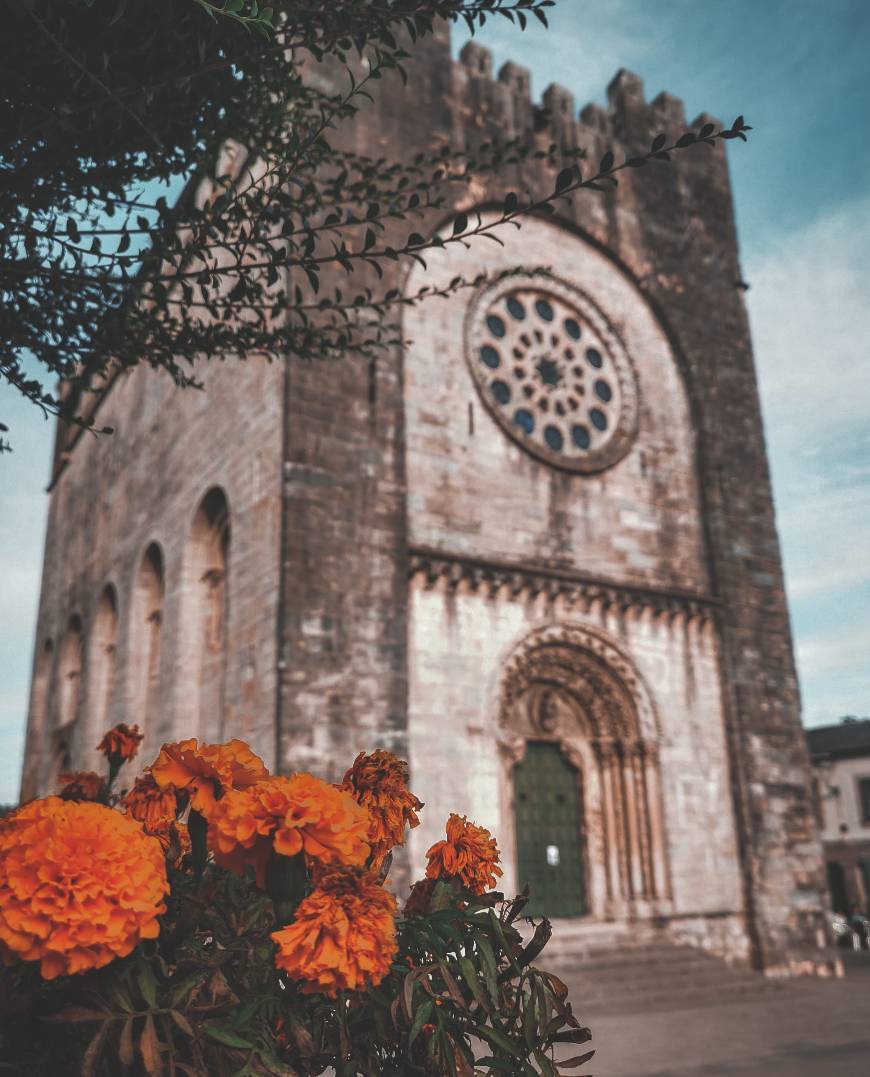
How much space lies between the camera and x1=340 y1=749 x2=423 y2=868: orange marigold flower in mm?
2115

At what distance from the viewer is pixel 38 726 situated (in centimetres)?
2081

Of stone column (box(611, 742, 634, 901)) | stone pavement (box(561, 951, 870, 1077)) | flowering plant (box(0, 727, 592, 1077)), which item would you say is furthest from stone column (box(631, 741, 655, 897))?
flowering plant (box(0, 727, 592, 1077))

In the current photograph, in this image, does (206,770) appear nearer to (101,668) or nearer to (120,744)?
(120,744)

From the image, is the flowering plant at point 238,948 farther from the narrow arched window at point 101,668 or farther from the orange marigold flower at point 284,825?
the narrow arched window at point 101,668

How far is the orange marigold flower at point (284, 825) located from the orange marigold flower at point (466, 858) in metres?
0.43

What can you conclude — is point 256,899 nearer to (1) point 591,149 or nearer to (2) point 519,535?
(2) point 519,535

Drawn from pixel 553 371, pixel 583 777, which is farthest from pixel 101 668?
pixel 553 371

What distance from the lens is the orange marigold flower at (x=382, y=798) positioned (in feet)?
6.94

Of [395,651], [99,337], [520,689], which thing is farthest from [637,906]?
[99,337]

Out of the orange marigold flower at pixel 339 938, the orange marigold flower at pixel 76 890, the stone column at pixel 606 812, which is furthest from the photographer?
the stone column at pixel 606 812

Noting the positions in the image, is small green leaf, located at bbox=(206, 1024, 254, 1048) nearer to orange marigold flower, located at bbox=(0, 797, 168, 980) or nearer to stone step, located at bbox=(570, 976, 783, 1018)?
orange marigold flower, located at bbox=(0, 797, 168, 980)

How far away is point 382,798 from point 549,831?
11.1m

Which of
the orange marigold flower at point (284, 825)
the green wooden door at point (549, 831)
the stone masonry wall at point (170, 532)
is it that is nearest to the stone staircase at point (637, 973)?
the green wooden door at point (549, 831)

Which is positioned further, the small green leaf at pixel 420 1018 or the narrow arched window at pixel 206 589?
the narrow arched window at pixel 206 589
